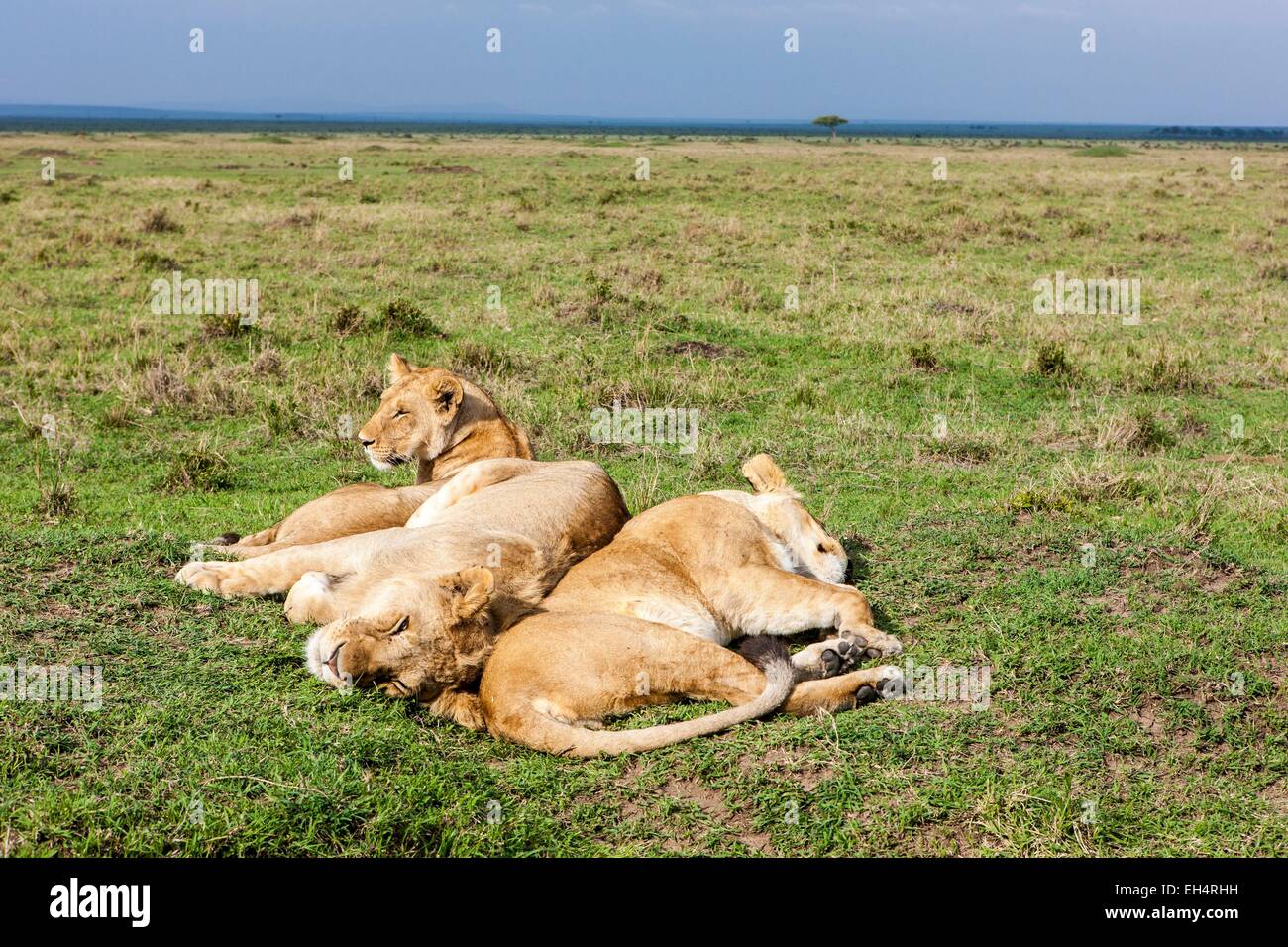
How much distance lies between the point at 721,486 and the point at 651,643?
13.0ft

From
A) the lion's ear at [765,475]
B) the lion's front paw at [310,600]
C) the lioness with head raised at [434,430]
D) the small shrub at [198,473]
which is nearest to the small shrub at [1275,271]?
the lion's ear at [765,475]

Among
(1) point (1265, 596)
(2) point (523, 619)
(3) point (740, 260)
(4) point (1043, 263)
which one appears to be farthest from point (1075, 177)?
(2) point (523, 619)

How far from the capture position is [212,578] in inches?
220

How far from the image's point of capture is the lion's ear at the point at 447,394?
662cm

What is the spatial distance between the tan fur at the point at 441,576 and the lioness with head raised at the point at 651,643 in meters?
0.01

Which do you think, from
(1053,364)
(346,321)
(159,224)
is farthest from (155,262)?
(1053,364)

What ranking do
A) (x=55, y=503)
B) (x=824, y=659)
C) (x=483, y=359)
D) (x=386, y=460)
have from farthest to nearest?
(x=483, y=359) → (x=55, y=503) → (x=386, y=460) → (x=824, y=659)

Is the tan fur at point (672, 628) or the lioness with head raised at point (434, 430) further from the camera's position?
the lioness with head raised at point (434, 430)

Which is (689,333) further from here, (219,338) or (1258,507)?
(1258,507)

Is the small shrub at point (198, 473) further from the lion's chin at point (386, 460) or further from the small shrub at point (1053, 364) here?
the small shrub at point (1053, 364)

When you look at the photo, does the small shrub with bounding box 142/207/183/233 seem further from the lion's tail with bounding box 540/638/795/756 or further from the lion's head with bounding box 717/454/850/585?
the lion's tail with bounding box 540/638/795/756

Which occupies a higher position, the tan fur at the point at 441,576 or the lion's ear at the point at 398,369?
the lion's ear at the point at 398,369

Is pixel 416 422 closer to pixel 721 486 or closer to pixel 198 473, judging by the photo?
pixel 721 486

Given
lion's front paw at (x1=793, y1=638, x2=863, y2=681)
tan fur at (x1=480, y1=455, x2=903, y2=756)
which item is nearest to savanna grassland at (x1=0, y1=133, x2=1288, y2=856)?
tan fur at (x1=480, y1=455, x2=903, y2=756)
